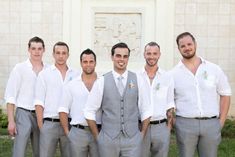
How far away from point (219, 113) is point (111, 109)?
1458 millimetres

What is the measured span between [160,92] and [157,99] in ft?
0.28

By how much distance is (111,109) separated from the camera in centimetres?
585

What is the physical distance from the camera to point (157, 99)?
20.6ft

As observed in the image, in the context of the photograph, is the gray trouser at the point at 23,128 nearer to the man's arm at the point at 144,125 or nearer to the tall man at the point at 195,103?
the man's arm at the point at 144,125

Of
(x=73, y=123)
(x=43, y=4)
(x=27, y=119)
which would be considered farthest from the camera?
(x=43, y=4)

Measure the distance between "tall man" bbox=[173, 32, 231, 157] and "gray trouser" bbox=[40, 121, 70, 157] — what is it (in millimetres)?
1335

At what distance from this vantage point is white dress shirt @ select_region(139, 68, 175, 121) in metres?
6.26

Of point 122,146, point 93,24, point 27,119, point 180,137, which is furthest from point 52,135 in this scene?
point 93,24

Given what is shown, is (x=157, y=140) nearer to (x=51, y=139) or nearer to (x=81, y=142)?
(x=81, y=142)

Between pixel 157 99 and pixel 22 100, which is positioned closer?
pixel 157 99

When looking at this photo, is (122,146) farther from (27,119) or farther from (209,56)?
(209,56)

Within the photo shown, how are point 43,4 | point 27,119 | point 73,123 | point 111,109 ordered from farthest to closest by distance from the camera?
point 43,4 < point 27,119 < point 73,123 < point 111,109

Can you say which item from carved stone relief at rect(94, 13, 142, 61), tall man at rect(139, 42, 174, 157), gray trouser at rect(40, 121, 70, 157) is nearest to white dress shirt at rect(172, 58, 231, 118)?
tall man at rect(139, 42, 174, 157)

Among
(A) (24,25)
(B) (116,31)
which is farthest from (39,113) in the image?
(A) (24,25)
